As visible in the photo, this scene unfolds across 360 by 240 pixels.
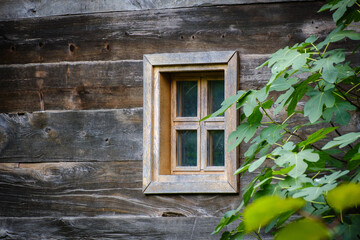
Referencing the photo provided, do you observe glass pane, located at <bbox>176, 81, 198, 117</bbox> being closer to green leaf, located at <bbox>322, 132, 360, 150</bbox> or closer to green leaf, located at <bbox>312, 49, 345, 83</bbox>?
green leaf, located at <bbox>312, 49, 345, 83</bbox>

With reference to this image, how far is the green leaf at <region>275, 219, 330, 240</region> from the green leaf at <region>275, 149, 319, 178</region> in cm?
160

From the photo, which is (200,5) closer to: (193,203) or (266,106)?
(266,106)

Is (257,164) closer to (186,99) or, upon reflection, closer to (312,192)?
(312,192)

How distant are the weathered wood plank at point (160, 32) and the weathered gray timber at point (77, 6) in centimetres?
3

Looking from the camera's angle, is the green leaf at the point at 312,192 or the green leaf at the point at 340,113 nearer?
the green leaf at the point at 312,192

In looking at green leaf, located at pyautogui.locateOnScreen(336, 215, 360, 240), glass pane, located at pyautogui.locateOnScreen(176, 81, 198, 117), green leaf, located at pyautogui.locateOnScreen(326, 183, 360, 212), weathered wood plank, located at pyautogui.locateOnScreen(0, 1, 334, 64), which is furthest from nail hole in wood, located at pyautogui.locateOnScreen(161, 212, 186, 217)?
green leaf, located at pyautogui.locateOnScreen(326, 183, 360, 212)

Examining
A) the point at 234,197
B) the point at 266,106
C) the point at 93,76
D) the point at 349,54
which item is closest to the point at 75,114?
the point at 93,76

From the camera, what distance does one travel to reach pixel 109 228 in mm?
3064

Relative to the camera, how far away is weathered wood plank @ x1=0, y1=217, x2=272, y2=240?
295 centimetres

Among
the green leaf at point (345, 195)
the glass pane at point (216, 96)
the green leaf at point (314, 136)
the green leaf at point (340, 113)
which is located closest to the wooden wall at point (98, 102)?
the glass pane at point (216, 96)

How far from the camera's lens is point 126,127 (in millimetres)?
3105

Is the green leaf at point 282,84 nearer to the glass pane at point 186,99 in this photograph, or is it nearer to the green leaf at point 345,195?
the glass pane at point 186,99

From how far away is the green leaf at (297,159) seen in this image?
1812mm

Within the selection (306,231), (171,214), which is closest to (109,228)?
(171,214)
